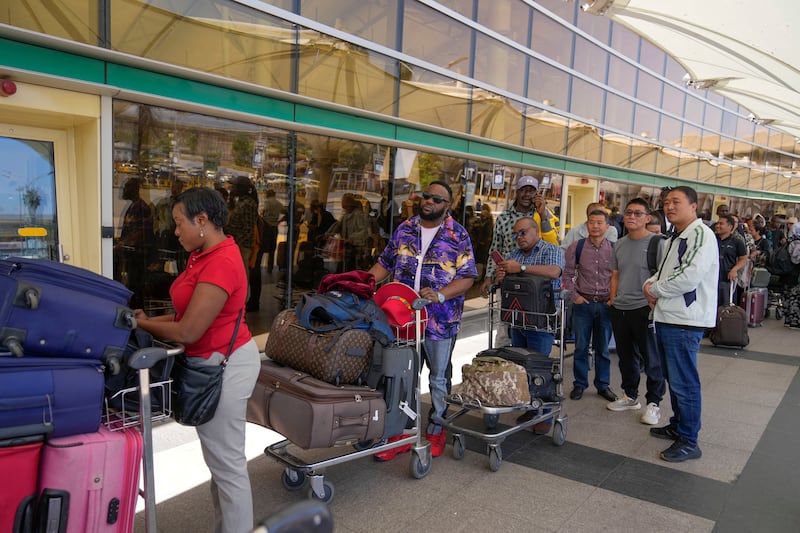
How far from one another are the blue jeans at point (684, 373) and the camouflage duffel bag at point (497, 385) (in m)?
1.22

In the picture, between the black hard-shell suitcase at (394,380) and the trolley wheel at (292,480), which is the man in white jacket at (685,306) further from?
the trolley wheel at (292,480)

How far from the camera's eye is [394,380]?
3732 millimetres

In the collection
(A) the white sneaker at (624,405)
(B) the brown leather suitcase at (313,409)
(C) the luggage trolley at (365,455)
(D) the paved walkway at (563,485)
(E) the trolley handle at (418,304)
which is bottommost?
(D) the paved walkway at (563,485)

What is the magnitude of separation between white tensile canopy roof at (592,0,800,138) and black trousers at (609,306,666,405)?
3.41 meters

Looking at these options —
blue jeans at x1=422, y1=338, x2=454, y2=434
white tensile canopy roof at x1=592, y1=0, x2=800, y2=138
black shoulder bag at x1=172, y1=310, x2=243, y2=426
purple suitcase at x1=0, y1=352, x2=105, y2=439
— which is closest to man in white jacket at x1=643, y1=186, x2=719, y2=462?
blue jeans at x1=422, y1=338, x2=454, y2=434

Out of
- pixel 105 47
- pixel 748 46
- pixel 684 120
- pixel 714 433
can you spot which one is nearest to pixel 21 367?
pixel 105 47

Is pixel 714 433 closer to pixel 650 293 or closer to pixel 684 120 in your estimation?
pixel 650 293

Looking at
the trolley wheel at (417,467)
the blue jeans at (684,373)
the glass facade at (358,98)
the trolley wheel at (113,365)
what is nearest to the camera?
the trolley wheel at (113,365)

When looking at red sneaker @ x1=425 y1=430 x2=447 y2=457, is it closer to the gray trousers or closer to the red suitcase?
the gray trousers

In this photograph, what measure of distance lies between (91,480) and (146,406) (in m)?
0.34

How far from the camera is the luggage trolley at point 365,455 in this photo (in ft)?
11.9

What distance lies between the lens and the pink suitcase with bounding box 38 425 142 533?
2.28 m

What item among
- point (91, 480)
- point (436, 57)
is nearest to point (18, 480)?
point (91, 480)

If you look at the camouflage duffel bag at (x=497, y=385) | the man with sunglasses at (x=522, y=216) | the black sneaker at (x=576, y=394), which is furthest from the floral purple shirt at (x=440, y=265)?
the black sneaker at (x=576, y=394)
